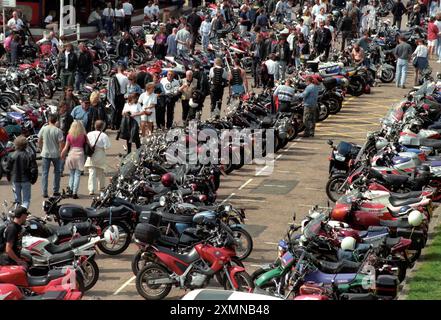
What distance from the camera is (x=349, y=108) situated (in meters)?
29.8

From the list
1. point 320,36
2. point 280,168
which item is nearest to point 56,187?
point 280,168

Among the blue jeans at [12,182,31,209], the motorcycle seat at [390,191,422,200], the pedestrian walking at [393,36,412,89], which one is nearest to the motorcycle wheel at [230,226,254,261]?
the motorcycle seat at [390,191,422,200]

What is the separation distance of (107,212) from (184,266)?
2.19 metres

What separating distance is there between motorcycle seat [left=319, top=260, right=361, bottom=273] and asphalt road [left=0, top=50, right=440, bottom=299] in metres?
1.86

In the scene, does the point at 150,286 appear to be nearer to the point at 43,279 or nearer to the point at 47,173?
the point at 43,279

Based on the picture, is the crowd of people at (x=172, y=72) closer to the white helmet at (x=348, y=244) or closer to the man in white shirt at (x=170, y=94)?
the man in white shirt at (x=170, y=94)

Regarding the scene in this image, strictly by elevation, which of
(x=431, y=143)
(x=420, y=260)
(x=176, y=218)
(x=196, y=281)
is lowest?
(x=420, y=260)

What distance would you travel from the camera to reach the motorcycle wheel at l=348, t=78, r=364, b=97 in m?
31.3

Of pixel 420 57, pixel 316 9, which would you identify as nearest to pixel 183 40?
pixel 420 57

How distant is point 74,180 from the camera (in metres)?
20.5

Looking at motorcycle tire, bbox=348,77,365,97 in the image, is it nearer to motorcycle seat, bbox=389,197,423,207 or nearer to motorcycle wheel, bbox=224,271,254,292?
motorcycle seat, bbox=389,197,423,207

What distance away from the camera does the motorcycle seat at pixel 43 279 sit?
14.2m

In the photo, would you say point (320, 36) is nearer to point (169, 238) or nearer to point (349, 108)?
point (349, 108)

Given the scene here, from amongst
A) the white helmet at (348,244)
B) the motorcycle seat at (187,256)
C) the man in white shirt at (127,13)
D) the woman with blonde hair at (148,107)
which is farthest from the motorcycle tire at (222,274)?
the man in white shirt at (127,13)
